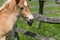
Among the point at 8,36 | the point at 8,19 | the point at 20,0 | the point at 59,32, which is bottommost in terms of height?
the point at 59,32

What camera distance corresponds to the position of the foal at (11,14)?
5.70 meters

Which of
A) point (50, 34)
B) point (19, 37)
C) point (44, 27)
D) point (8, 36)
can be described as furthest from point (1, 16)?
point (44, 27)

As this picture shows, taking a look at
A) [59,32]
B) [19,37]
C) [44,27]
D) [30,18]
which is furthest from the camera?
[44,27]

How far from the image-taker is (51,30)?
825cm

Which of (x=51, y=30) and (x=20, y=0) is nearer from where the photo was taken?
(x=20, y=0)

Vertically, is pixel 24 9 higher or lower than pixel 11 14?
higher

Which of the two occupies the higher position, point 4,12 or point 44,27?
point 4,12

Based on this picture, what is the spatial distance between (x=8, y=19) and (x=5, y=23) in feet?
0.39

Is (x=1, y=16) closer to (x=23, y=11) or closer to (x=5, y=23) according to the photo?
(x=5, y=23)

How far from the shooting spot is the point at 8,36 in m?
5.85

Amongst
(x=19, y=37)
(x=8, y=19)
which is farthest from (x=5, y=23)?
(x=19, y=37)

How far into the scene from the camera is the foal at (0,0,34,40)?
570 centimetres

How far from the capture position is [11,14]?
5.78m

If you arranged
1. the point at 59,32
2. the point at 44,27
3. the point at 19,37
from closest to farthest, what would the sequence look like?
the point at 19,37 → the point at 59,32 → the point at 44,27
